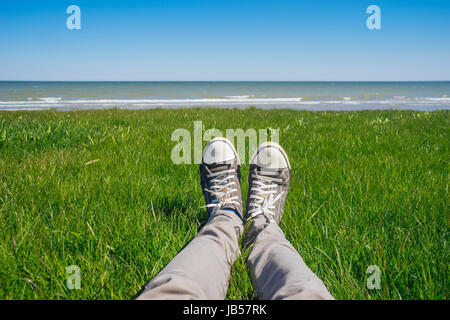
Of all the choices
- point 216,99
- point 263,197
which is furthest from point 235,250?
point 216,99

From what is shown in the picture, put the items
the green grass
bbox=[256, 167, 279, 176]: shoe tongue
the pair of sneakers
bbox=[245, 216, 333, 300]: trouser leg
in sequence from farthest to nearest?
bbox=[256, 167, 279, 176]: shoe tongue < the pair of sneakers < the green grass < bbox=[245, 216, 333, 300]: trouser leg

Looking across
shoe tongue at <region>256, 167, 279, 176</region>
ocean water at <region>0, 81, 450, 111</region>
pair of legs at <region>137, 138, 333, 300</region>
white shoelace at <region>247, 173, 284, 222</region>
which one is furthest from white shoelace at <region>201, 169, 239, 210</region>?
ocean water at <region>0, 81, 450, 111</region>

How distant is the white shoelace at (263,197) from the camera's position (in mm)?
1734

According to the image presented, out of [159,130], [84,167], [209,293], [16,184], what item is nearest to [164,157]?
[84,167]

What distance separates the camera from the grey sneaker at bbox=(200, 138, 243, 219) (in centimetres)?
187

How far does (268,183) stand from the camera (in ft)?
6.99

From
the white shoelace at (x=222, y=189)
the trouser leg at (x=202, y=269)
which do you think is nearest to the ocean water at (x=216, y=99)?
the white shoelace at (x=222, y=189)

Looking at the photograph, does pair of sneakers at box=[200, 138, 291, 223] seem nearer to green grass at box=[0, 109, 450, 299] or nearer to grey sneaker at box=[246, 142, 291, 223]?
grey sneaker at box=[246, 142, 291, 223]

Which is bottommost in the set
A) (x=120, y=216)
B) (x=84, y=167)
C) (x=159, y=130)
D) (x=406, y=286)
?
(x=406, y=286)

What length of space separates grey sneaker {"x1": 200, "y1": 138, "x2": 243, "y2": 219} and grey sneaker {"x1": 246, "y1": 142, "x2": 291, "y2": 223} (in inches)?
4.6

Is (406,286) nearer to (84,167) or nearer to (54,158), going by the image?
(84,167)
